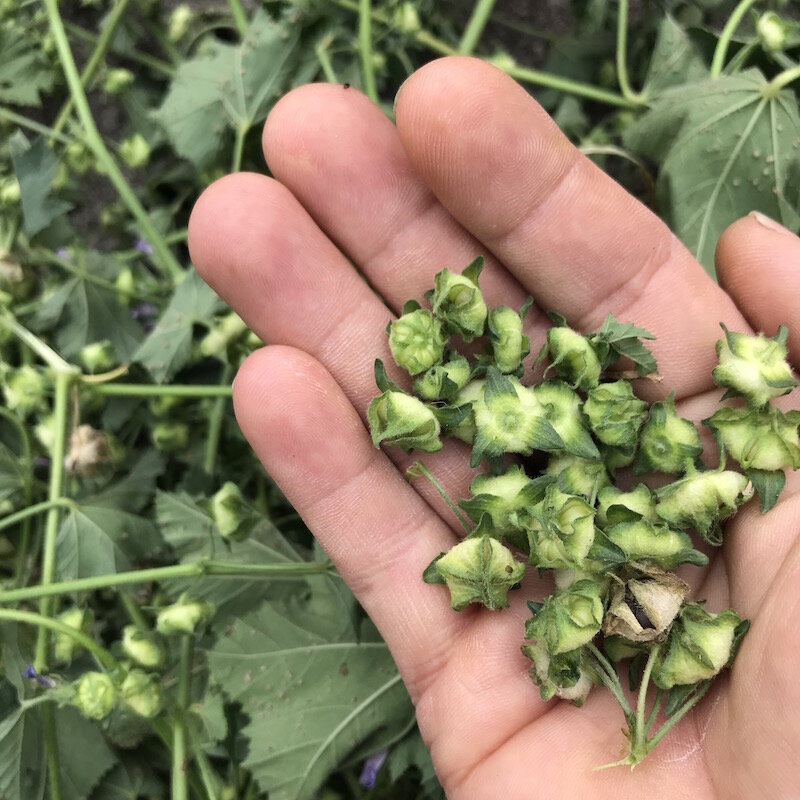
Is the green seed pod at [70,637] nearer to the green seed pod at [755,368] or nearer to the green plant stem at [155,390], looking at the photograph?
the green plant stem at [155,390]

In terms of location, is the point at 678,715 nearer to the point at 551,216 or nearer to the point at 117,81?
the point at 551,216

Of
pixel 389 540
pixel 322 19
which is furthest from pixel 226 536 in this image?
pixel 322 19

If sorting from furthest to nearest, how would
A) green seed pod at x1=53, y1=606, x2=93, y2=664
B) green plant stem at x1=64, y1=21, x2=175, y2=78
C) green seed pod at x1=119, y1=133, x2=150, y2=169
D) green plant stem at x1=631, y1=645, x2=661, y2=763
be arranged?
green plant stem at x1=64, y1=21, x2=175, y2=78 → green seed pod at x1=119, y1=133, x2=150, y2=169 → green seed pod at x1=53, y1=606, x2=93, y2=664 → green plant stem at x1=631, y1=645, x2=661, y2=763

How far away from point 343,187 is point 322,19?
1.47 feet

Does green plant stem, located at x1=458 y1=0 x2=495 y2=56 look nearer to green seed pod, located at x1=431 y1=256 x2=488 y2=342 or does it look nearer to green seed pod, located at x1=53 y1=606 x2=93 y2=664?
green seed pod, located at x1=431 y1=256 x2=488 y2=342

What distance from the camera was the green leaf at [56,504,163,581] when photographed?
49.0 inches

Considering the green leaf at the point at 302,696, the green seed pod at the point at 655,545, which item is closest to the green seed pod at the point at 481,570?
the green seed pod at the point at 655,545

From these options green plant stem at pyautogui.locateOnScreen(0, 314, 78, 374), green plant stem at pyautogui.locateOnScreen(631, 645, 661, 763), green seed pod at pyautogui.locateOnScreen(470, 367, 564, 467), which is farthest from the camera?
green plant stem at pyautogui.locateOnScreen(0, 314, 78, 374)

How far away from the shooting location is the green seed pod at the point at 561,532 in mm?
941

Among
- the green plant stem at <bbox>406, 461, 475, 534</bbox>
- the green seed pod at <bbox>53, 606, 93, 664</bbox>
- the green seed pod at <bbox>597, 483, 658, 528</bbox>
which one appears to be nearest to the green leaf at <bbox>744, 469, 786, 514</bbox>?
the green seed pod at <bbox>597, 483, 658, 528</bbox>

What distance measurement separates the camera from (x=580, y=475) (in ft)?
3.35

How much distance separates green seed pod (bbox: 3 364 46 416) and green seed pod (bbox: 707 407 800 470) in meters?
0.89

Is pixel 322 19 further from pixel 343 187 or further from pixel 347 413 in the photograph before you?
pixel 347 413

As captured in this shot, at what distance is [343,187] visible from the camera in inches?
43.1
